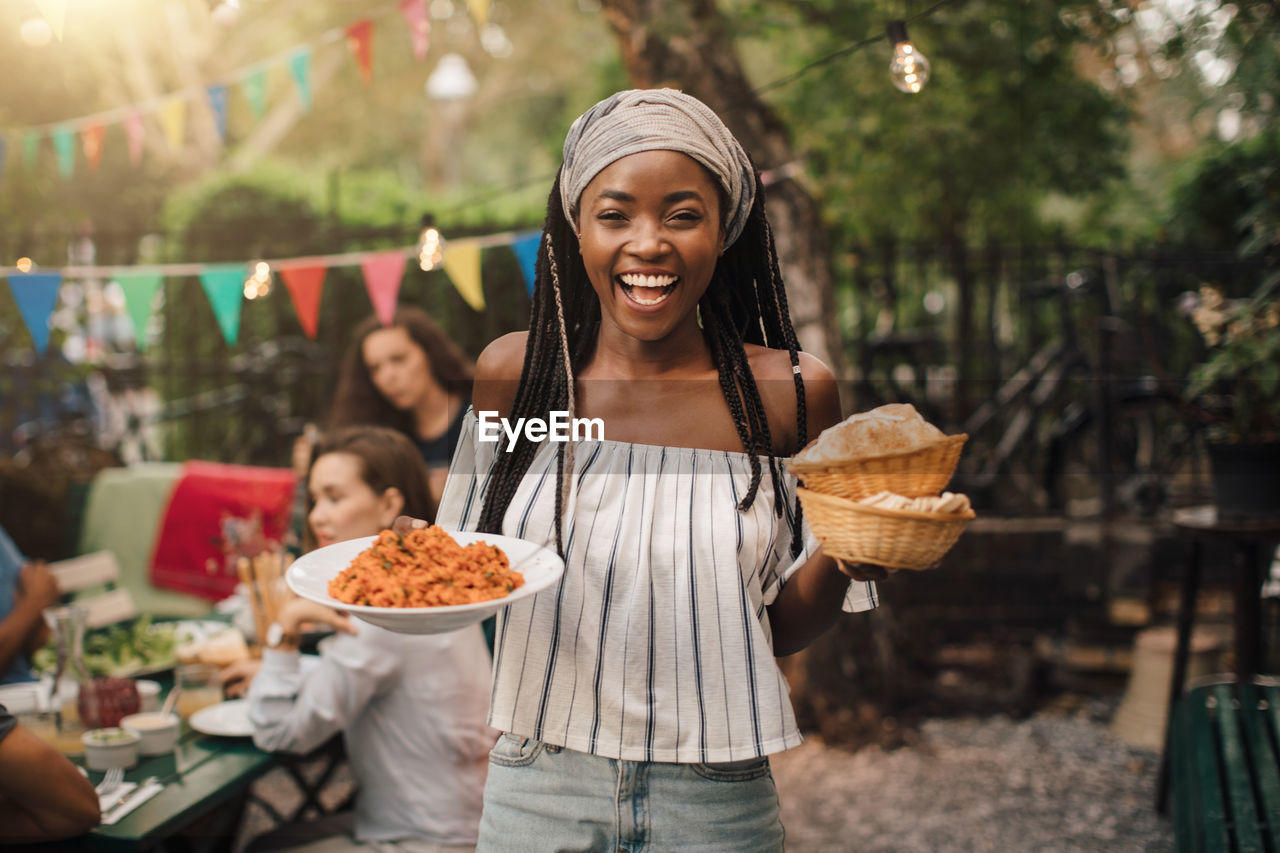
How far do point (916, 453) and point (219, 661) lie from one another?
2.56 meters

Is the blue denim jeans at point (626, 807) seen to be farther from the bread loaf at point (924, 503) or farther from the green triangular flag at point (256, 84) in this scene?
the green triangular flag at point (256, 84)

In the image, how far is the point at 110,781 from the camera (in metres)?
2.46

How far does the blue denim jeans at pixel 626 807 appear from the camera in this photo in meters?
1.52

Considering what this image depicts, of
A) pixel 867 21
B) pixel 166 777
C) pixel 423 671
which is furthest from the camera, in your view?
pixel 867 21

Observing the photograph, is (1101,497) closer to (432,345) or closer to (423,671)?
(432,345)

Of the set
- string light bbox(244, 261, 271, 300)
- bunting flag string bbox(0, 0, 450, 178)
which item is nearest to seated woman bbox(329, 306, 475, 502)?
string light bbox(244, 261, 271, 300)

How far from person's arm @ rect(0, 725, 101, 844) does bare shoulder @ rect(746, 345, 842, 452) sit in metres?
1.61

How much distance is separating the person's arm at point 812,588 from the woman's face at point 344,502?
1.37 meters

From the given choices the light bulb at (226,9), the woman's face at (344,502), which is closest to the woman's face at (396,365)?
the light bulb at (226,9)

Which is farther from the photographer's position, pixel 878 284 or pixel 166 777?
pixel 878 284

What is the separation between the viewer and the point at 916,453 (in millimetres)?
1316

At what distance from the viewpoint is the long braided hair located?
163 centimetres

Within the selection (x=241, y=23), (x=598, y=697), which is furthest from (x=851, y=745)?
(x=241, y=23)

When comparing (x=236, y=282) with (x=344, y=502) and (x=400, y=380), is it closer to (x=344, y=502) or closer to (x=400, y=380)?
(x=400, y=380)
